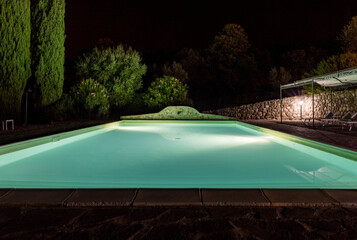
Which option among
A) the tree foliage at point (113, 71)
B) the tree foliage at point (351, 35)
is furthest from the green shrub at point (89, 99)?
the tree foliage at point (351, 35)

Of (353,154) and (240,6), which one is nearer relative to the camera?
(353,154)

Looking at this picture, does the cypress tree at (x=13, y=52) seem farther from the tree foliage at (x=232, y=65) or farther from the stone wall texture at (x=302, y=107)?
the tree foliage at (x=232, y=65)

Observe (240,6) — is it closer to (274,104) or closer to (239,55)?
(239,55)

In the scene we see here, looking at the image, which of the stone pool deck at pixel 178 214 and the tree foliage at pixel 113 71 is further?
the tree foliage at pixel 113 71

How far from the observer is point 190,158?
524cm

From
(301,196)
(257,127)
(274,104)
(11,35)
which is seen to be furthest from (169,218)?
(274,104)

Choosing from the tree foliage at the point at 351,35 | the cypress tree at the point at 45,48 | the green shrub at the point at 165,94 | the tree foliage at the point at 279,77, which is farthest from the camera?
the tree foliage at the point at 279,77

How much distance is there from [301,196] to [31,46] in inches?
460

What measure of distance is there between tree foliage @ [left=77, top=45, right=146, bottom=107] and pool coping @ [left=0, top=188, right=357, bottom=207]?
42.9ft

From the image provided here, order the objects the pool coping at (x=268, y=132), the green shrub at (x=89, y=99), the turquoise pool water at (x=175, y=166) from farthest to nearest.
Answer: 1. the green shrub at (x=89, y=99)
2. the pool coping at (x=268, y=132)
3. the turquoise pool water at (x=175, y=166)

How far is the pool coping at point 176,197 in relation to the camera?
2.12m

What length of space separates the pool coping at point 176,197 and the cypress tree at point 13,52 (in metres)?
8.20

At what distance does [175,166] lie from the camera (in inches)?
184

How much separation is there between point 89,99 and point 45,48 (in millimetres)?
2991
